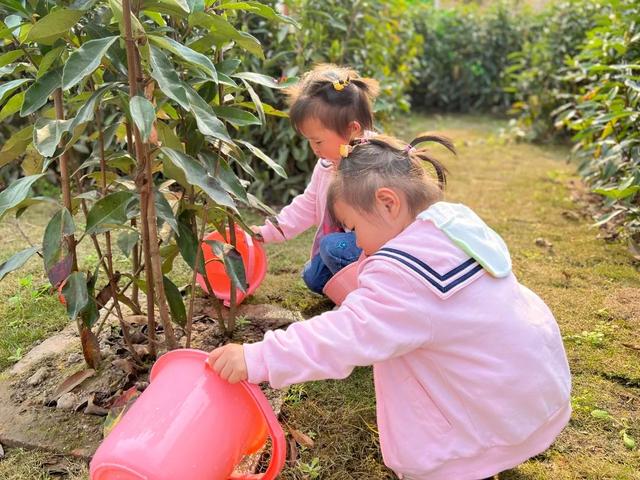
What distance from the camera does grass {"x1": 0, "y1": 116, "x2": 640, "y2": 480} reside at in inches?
73.8

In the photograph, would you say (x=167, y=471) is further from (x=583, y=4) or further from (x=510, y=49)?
(x=510, y=49)

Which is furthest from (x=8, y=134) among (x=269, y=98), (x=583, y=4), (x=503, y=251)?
(x=583, y=4)

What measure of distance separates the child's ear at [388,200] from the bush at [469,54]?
7.43m

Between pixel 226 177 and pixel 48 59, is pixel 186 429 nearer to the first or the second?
pixel 226 177

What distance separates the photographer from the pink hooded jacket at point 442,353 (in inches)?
57.9

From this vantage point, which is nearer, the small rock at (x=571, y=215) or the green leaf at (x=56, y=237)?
the green leaf at (x=56, y=237)

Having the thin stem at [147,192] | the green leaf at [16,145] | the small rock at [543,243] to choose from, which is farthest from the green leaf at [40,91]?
the small rock at [543,243]

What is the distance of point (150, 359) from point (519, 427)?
1.23m

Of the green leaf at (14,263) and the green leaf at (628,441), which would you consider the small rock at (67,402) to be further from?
the green leaf at (628,441)

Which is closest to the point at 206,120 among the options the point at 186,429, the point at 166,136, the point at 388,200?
the point at 166,136

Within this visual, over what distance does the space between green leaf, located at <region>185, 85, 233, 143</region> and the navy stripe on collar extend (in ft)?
1.57

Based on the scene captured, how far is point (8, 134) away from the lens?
173 inches

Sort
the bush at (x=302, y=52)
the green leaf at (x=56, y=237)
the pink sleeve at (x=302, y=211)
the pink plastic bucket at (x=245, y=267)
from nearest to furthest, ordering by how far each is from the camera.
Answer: the green leaf at (x=56, y=237), the pink plastic bucket at (x=245, y=267), the pink sleeve at (x=302, y=211), the bush at (x=302, y=52)

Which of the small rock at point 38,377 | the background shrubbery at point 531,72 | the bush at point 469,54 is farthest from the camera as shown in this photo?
the bush at point 469,54
